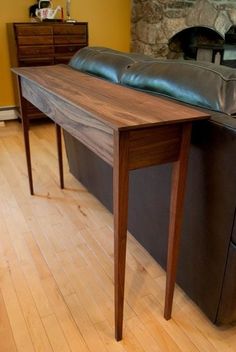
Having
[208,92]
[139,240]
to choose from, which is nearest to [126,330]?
[139,240]

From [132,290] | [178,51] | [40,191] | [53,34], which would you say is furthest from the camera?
[178,51]

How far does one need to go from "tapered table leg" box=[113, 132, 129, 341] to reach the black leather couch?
28cm

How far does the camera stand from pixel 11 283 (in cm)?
141

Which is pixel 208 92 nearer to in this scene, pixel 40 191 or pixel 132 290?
pixel 132 290

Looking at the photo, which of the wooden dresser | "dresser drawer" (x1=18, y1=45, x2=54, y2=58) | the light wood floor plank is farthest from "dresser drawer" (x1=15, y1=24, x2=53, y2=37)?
the light wood floor plank

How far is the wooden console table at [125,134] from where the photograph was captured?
2.89 ft

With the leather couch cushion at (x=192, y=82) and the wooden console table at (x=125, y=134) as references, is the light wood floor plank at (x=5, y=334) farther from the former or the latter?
the leather couch cushion at (x=192, y=82)

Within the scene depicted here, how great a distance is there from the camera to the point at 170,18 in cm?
381

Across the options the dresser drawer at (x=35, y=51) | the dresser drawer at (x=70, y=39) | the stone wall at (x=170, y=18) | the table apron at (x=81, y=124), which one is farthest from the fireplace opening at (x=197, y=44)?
the table apron at (x=81, y=124)

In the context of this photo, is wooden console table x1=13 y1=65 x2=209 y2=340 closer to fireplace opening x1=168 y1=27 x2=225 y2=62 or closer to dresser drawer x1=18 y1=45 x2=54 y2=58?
dresser drawer x1=18 y1=45 x2=54 y2=58

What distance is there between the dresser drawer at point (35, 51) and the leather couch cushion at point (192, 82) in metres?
2.26

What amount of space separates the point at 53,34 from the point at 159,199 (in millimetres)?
2665

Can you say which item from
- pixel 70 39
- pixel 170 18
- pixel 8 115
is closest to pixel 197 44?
pixel 170 18

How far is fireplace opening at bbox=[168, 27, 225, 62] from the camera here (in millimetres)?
4125
